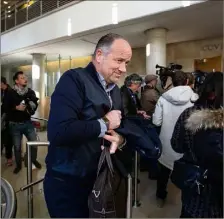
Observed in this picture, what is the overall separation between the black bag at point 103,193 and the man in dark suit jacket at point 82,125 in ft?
0.10

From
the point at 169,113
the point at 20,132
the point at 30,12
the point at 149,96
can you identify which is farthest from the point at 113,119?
the point at 30,12

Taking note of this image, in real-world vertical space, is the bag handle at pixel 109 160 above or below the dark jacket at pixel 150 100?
below

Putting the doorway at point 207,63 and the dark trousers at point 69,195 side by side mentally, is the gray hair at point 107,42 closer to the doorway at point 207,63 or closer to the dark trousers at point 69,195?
the dark trousers at point 69,195

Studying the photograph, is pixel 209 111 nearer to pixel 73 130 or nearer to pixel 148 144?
pixel 148 144

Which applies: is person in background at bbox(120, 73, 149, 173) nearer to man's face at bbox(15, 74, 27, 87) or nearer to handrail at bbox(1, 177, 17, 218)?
man's face at bbox(15, 74, 27, 87)

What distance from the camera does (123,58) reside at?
0.90 meters

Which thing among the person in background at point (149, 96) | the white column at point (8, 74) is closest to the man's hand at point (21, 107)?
the white column at point (8, 74)

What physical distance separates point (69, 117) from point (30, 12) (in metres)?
7.95

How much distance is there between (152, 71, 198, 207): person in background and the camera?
214 cm

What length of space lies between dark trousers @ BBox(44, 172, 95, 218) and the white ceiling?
3.05 meters

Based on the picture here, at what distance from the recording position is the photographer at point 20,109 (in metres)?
3.07

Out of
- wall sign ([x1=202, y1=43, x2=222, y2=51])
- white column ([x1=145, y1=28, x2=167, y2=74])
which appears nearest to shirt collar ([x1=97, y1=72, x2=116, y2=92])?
white column ([x1=145, y1=28, x2=167, y2=74])

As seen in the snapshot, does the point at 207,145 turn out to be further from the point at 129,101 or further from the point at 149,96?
the point at 149,96

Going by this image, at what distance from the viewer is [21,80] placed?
3.05 m
